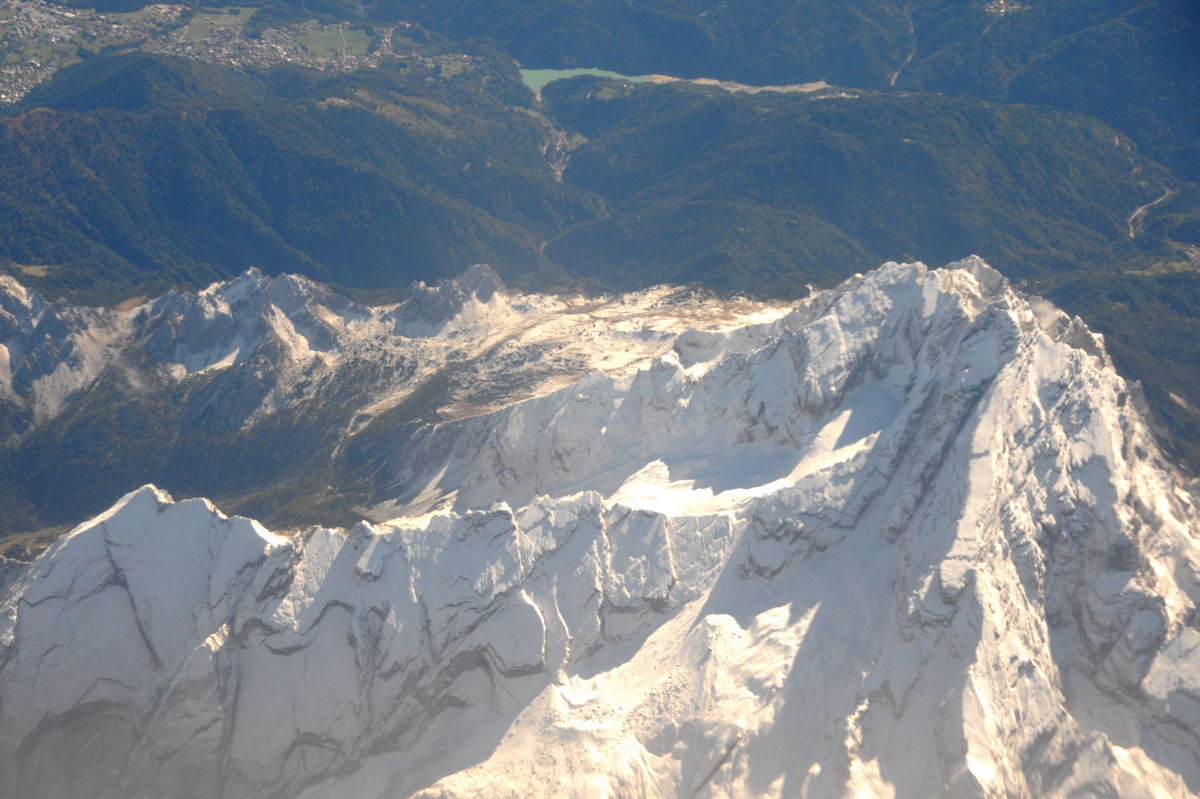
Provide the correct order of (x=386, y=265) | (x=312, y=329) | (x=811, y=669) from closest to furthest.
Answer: (x=811, y=669), (x=312, y=329), (x=386, y=265)

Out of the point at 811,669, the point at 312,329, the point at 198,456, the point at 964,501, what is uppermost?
the point at 964,501

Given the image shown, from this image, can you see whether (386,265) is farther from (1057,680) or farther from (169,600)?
(1057,680)

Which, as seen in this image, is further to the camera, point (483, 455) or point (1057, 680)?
Answer: point (483, 455)

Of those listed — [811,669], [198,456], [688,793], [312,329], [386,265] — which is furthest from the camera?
[386,265]

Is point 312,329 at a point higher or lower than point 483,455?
lower

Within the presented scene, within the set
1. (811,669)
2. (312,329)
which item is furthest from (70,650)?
(312,329)

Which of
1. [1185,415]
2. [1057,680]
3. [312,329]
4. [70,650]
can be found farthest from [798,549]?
[312,329]
